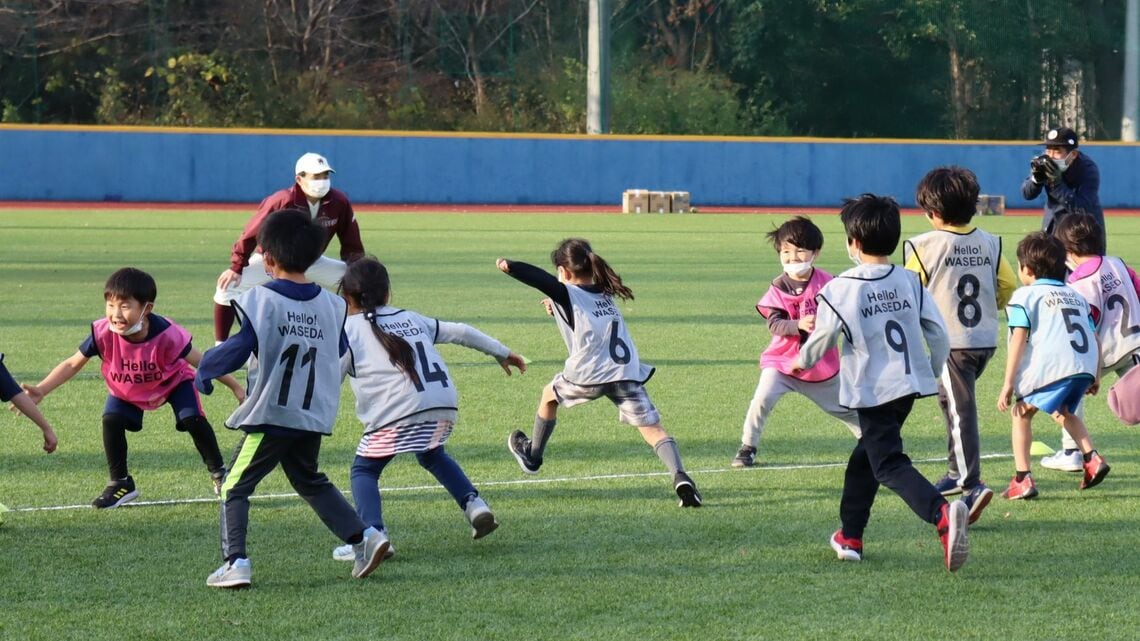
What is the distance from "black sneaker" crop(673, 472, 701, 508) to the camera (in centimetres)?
648

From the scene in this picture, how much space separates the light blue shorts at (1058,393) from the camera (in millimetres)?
6551

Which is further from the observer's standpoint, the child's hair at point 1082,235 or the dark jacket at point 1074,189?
the dark jacket at point 1074,189

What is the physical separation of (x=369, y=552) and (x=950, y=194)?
2736mm

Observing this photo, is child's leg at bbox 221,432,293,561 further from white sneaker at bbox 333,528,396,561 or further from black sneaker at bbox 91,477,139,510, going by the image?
black sneaker at bbox 91,477,139,510

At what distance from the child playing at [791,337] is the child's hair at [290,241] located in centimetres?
253

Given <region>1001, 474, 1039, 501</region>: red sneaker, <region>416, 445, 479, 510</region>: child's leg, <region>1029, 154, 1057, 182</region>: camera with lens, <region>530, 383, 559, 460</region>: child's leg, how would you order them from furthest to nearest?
<region>1029, 154, 1057, 182</region>: camera with lens < <region>530, 383, 559, 460</region>: child's leg < <region>1001, 474, 1039, 501</region>: red sneaker < <region>416, 445, 479, 510</region>: child's leg

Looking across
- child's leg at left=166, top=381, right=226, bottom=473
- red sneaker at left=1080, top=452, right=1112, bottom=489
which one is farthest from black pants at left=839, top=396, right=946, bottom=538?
child's leg at left=166, top=381, right=226, bottom=473

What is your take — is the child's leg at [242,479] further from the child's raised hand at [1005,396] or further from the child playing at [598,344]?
the child's raised hand at [1005,396]

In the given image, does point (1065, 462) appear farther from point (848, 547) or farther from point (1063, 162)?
point (1063, 162)

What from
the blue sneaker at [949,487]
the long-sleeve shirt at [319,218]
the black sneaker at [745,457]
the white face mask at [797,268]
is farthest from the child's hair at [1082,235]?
the long-sleeve shirt at [319,218]

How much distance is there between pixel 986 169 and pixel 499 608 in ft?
104

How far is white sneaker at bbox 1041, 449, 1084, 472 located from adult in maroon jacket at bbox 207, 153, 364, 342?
4297 millimetres

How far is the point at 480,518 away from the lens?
5789 millimetres

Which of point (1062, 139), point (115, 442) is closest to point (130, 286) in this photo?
point (115, 442)
